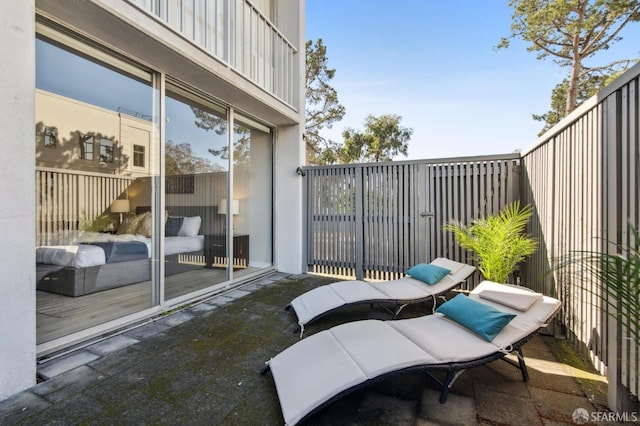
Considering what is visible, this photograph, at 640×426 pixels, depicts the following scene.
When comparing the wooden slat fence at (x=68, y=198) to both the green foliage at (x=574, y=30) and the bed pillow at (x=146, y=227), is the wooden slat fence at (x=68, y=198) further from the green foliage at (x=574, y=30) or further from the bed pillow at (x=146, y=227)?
the green foliage at (x=574, y=30)

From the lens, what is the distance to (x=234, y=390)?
220 cm

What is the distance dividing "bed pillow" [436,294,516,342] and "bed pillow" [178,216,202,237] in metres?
3.48

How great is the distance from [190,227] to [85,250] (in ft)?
4.04

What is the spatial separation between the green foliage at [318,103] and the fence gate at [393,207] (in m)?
8.76

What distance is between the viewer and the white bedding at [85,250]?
10.3 ft

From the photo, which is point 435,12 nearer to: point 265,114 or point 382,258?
point 265,114

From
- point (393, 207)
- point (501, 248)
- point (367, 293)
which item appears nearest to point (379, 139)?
point (393, 207)

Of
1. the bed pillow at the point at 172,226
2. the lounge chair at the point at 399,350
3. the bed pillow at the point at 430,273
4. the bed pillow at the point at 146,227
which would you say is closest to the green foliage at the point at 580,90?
the bed pillow at the point at 430,273

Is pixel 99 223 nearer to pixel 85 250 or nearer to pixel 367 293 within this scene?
pixel 85 250

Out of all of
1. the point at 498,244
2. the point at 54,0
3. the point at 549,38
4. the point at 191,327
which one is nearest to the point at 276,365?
the point at 191,327

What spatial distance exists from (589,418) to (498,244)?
1940mm

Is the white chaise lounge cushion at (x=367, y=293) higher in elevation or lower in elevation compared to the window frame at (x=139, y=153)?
lower

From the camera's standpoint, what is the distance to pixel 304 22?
617cm

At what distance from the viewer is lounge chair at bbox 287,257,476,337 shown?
134 inches
